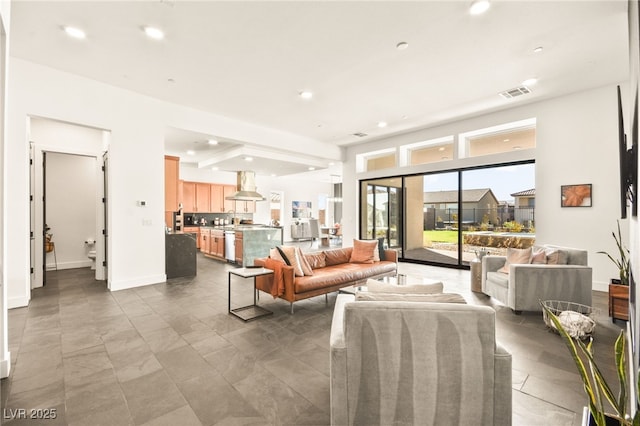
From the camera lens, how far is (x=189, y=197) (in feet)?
33.4

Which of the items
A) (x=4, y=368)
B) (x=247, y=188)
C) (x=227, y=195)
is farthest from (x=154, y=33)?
(x=227, y=195)

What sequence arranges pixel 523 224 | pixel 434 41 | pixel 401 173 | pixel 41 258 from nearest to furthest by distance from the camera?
pixel 434 41 < pixel 41 258 < pixel 523 224 < pixel 401 173

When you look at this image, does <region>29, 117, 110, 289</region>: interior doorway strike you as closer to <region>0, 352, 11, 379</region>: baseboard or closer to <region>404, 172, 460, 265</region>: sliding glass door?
<region>0, 352, 11, 379</region>: baseboard

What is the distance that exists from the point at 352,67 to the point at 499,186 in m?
4.20

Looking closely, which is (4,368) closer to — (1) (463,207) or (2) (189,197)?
(1) (463,207)

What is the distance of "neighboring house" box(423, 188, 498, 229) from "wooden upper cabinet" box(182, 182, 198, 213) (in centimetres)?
762

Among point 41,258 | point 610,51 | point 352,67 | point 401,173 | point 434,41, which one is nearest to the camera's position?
point 434,41

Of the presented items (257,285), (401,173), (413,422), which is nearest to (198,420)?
(413,422)

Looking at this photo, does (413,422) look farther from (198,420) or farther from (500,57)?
(500,57)

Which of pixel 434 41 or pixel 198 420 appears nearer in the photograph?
pixel 198 420

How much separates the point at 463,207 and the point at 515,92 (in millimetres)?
2604

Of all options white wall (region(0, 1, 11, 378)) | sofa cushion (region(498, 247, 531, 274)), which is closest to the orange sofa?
sofa cushion (region(498, 247, 531, 274))

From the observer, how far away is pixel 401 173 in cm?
769

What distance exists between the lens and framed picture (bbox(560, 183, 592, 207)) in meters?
4.92
